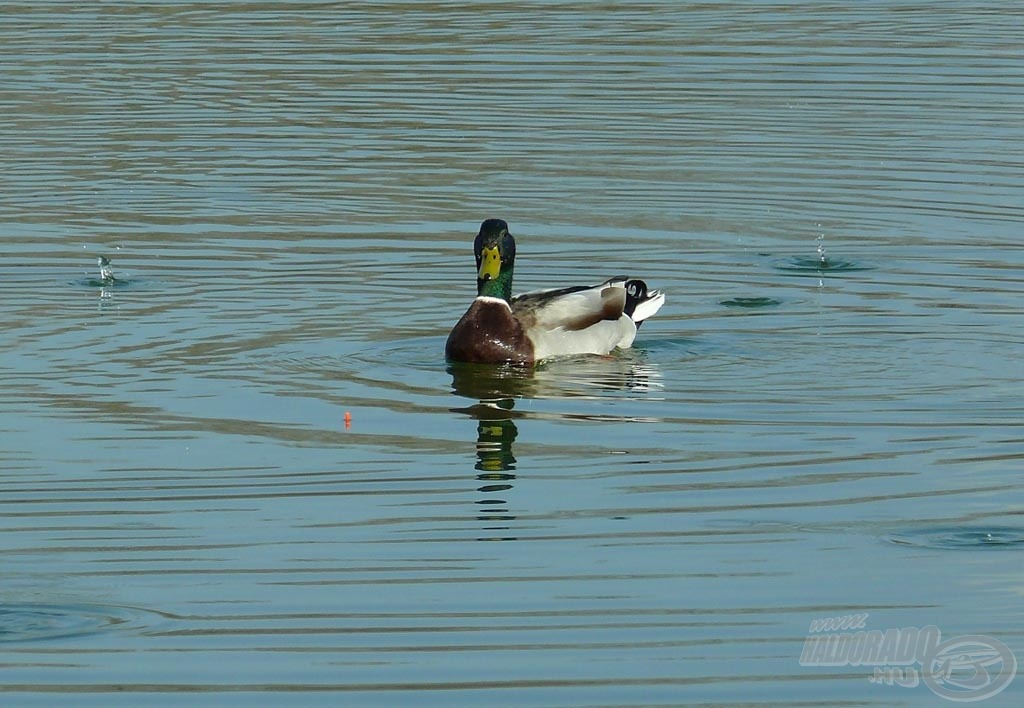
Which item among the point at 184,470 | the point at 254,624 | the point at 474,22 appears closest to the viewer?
the point at 254,624

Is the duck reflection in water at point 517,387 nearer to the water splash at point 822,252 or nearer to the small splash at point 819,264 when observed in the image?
the small splash at point 819,264

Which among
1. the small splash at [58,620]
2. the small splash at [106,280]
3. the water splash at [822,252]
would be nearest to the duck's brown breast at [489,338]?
the small splash at [106,280]

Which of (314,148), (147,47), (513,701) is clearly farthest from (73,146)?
(513,701)

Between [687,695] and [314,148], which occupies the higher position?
[314,148]

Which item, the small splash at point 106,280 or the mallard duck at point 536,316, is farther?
the small splash at point 106,280

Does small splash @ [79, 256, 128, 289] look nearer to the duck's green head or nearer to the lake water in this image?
the lake water

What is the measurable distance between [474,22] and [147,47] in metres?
5.13

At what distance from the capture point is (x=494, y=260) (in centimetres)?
1494

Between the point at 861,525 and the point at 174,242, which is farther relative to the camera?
the point at 174,242

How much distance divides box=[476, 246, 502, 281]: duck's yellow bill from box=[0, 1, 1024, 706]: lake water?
0.63 m

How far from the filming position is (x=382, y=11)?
34.1 m

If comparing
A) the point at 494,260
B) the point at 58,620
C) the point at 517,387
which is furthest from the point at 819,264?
the point at 58,620

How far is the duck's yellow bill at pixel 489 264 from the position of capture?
1489 cm

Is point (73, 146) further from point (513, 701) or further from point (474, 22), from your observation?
point (513, 701)
